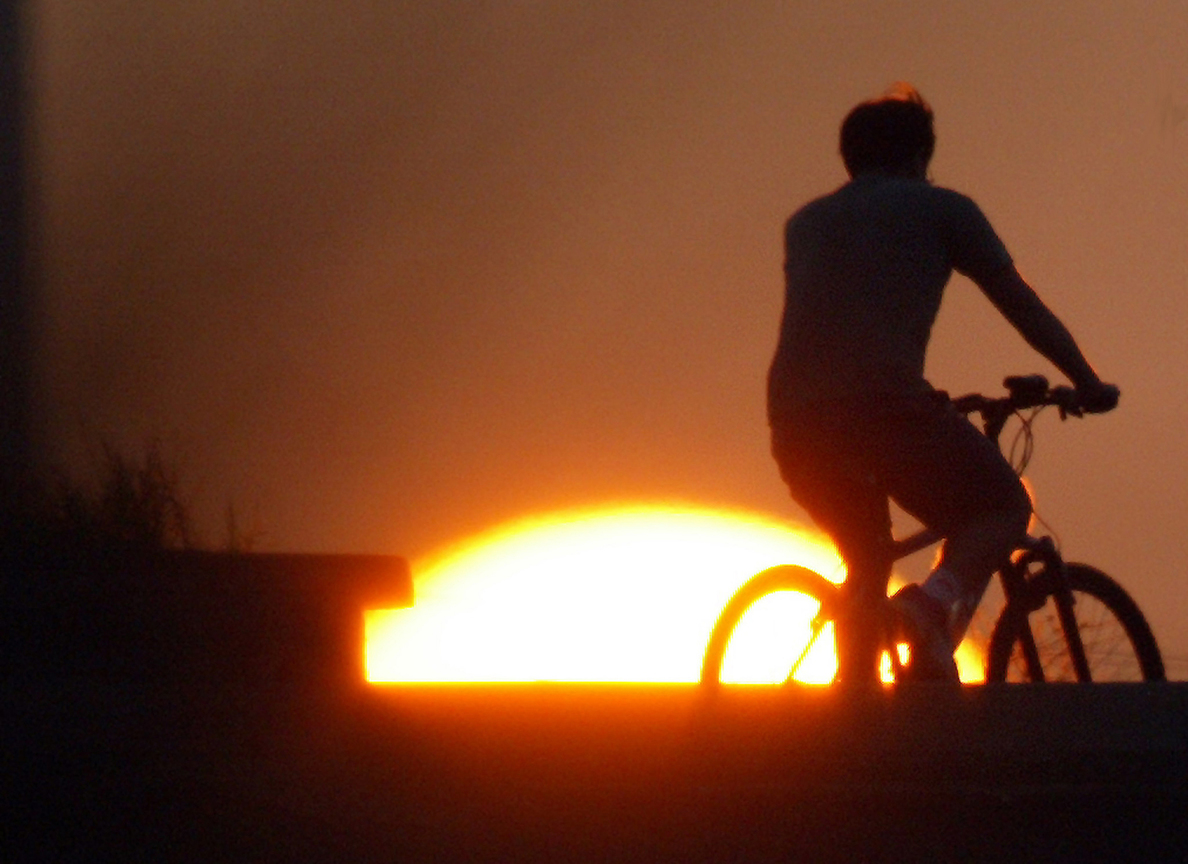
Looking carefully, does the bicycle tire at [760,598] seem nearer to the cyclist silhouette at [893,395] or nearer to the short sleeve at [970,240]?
the cyclist silhouette at [893,395]

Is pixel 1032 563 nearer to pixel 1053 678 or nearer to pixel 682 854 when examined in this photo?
pixel 1053 678

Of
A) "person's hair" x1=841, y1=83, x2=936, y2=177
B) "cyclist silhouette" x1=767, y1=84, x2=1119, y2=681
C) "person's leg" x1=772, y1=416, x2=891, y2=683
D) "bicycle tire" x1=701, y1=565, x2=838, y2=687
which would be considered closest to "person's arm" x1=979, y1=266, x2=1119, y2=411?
"cyclist silhouette" x1=767, y1=84, x2=1119, y2=681

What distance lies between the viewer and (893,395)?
→ 4.91m

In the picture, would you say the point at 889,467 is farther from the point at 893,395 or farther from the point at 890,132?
the point at 890,132

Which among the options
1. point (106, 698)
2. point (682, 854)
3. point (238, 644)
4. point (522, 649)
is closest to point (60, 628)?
point (238, 644)

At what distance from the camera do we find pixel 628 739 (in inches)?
196

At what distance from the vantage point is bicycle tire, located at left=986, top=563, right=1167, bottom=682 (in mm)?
5730

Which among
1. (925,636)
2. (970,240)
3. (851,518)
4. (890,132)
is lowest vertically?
(925,636)

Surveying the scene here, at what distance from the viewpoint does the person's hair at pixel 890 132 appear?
5207 millimetres

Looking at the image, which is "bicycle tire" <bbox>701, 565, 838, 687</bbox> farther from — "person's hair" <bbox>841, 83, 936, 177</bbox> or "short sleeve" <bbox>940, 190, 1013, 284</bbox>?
"person's hair" <bbox>841, 83, 936, 177</bbox>

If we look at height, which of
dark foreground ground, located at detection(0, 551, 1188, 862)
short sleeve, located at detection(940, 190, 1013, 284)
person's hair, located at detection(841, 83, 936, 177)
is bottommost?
dark foreground ground, located at detection(0, 551, 1188, 862)

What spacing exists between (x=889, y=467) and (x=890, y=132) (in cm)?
84

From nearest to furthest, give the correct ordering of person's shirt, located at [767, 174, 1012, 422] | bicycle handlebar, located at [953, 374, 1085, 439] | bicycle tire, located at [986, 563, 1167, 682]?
person's shirt, located at [767, 174, 1012, 422] < bicycle handlebar, located at [953, 374, 1085, 439] < bicycle tire, located at [986, 563, 1167, 682]

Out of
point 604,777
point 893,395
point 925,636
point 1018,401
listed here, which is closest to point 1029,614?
point 1018,401
